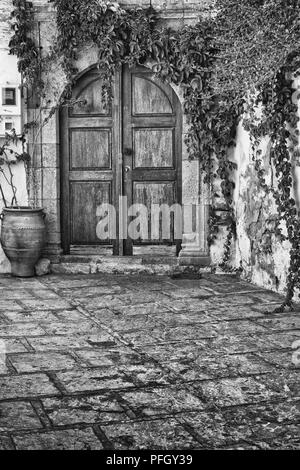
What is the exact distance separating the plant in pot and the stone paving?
0.52 metres

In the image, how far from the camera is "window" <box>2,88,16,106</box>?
306 inches

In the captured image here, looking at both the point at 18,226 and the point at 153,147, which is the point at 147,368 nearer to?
the point at 18,226

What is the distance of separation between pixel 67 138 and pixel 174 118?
1072mm

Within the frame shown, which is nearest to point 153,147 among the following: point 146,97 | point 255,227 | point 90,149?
point 146,97

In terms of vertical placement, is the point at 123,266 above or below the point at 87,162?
below

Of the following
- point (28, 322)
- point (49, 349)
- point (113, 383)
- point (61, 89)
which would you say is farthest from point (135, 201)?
point (113, 383)

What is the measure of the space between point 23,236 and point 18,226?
0.34ft

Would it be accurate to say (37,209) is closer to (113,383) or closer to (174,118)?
(174,118)

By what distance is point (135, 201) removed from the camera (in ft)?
26.2

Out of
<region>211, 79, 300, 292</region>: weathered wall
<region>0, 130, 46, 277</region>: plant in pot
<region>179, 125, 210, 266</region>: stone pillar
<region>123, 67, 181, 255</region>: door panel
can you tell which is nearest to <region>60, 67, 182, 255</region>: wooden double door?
<region>123, 67, 181, 255</region>: door panel

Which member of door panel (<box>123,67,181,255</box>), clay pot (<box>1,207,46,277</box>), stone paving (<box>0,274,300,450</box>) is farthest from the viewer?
door panel (<box>123,67,181,255</box>)

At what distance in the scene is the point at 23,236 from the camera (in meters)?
7.58

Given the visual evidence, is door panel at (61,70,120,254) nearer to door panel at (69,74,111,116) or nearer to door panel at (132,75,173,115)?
door panel at (69,74,111,116)
